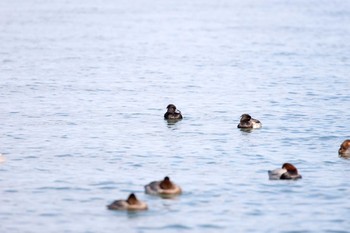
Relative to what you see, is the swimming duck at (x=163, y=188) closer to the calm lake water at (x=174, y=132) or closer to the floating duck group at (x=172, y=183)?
the floating duck group at (x=172, y=183)

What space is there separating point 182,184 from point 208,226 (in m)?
4.02

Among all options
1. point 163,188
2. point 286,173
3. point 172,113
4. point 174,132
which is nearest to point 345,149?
point 286,173

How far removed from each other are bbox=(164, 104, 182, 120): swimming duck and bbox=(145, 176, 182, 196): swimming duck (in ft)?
37.8

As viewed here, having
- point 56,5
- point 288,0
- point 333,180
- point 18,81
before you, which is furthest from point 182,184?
point 288,0

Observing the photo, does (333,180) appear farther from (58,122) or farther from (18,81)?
(18,81)

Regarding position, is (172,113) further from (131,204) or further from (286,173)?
(131,204)

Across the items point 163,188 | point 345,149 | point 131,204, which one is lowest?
point 131,204

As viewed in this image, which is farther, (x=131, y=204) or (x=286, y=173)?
(x=286, y=173)

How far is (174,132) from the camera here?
3406 centimetres

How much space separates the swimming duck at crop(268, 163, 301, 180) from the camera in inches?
1022

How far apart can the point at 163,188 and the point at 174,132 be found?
34.2 ft

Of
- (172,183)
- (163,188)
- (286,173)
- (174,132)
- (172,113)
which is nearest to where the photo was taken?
(163,188)

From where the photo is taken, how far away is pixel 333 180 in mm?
26484

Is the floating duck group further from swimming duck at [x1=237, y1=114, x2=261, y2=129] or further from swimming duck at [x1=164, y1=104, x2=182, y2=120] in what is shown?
swimming duck at [x1=164, y1=104, x2=182, y2=120]
